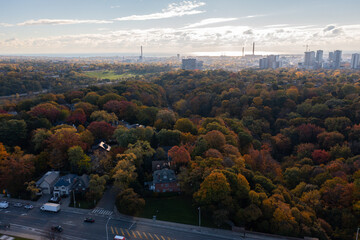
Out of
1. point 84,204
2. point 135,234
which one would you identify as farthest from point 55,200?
point 135,234

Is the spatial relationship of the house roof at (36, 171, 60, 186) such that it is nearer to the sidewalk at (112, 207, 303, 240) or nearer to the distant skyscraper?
the sidewalk at (112, 207, 303, 240)

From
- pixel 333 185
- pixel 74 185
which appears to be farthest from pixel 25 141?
pixel 333 185

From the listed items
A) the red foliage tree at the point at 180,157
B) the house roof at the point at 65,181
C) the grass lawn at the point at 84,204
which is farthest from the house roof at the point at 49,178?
the red foliage tree at the point at 180,157

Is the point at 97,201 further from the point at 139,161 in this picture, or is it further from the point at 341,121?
the point at 341,121

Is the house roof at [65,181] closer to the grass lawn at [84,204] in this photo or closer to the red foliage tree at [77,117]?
the grass lawn at [84,204]

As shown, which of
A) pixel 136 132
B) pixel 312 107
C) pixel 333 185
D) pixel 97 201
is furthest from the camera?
pixel 312 107

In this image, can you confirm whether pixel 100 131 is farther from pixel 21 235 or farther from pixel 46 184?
pixel 21 235
